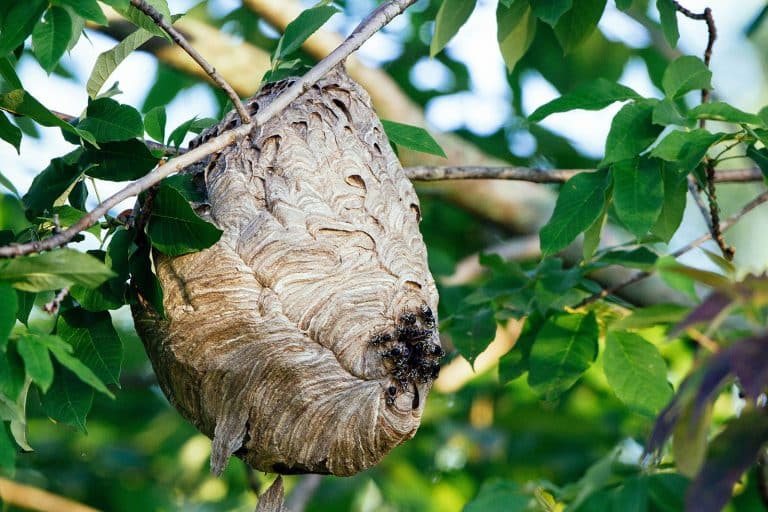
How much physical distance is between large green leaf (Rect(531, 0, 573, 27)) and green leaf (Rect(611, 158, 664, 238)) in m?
0.58

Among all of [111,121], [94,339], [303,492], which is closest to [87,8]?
[111,121]

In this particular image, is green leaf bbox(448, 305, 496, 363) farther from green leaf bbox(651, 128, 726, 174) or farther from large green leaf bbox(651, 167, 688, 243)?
green leaf bbox(651, 128, 726, 174)

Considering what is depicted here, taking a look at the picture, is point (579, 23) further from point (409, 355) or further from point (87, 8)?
point (87, 8)

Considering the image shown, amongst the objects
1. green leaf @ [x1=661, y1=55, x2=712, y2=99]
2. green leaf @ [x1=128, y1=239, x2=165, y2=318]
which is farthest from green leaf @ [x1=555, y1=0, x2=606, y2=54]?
green leaf @ [x1=128, y1=239, x2=165, y2=318]

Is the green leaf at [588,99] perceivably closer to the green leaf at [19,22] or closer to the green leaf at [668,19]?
the green leaf at [668,19]

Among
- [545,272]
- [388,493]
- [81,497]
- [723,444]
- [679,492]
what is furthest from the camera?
[81,497]

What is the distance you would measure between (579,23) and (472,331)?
3.78 ft

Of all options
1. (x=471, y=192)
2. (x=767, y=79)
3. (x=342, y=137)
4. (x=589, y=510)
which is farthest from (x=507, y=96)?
(x=767, y=79)

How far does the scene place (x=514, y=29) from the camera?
3602 mm

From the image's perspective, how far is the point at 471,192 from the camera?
5.34 meters

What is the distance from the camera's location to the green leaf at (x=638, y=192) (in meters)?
2.82

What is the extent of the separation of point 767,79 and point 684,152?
11259 mm

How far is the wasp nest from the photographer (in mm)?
2684

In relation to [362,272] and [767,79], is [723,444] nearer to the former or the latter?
[362,272]
